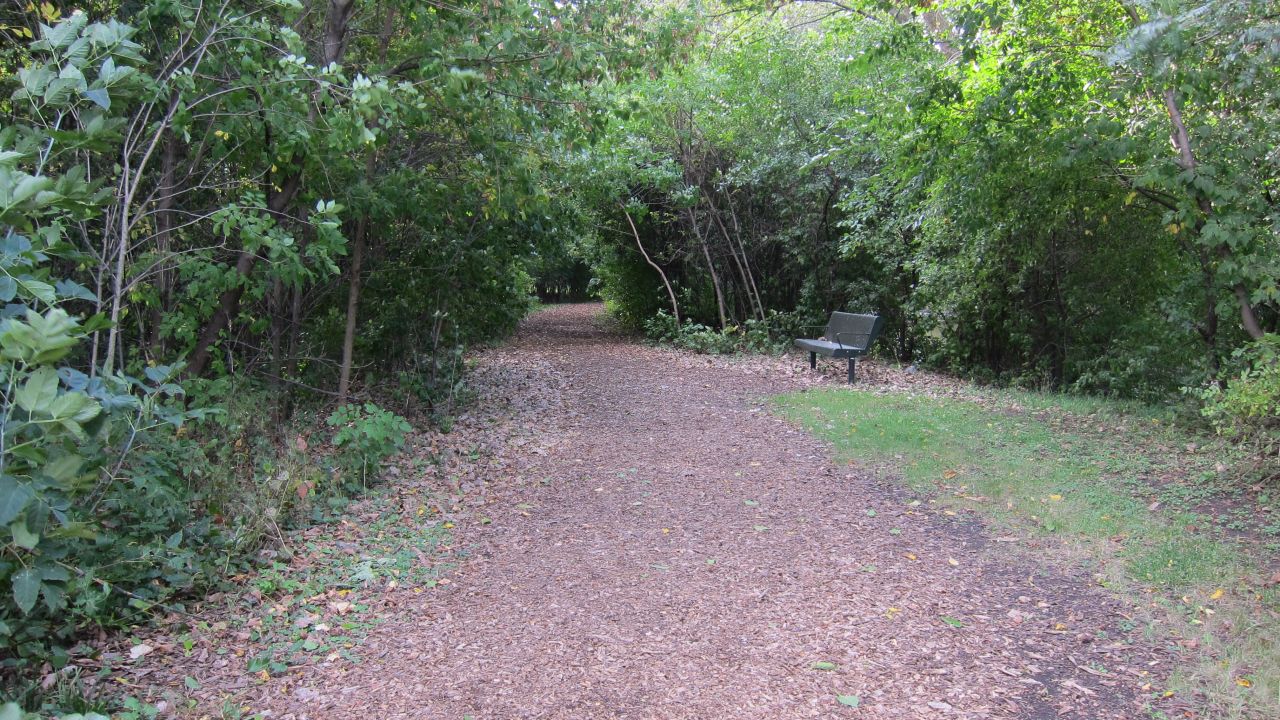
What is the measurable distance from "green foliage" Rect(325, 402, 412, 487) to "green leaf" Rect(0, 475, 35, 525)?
3536 millimetres

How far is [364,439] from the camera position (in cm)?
602

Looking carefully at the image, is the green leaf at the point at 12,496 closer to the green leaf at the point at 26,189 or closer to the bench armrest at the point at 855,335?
the green leaf at the point at 26,189

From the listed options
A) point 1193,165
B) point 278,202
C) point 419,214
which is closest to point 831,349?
point 1193,165

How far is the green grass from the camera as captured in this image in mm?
3607

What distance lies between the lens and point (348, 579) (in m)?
4.39

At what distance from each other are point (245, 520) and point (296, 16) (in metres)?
4.24

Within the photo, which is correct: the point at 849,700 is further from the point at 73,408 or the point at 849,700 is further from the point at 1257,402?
the point at 1257,402

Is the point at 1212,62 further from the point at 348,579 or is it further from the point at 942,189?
the point at 348,579

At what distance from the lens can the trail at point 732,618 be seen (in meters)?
3.27

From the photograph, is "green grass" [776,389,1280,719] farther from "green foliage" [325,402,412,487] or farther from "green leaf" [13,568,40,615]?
"green leaf" [13,568,40,615]

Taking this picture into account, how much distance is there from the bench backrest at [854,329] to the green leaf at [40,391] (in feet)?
29.7

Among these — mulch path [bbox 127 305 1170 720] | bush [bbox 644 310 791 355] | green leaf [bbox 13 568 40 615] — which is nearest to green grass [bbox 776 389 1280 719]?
mulch path [bbox 127 305 1170 720]

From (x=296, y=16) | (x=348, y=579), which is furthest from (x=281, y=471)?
(x=296, y=16)

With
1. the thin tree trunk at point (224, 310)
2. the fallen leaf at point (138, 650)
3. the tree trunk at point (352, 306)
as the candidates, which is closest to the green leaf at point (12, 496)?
the fallen leaf at point (138, 650)
